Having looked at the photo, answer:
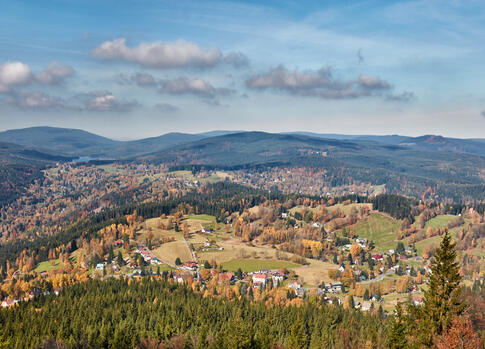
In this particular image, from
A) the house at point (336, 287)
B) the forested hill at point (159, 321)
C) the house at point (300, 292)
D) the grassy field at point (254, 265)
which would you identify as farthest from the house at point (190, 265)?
the house at point (336, 287)

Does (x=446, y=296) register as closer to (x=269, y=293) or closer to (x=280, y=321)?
(x=280, y=321)

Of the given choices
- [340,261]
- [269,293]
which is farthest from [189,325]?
[340,261]

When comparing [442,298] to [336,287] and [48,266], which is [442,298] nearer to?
[336,287]

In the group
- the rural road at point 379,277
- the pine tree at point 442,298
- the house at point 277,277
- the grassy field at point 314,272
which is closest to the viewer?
the pine tree at point 442,298

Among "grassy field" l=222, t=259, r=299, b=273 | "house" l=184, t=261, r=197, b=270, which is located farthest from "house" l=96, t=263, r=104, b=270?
"grassy field" l=222, t=259, r=299, b=273

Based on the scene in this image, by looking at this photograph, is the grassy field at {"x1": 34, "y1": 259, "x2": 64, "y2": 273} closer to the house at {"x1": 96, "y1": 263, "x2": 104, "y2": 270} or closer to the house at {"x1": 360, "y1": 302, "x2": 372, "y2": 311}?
the house at {"x1": 96, "y1": 263, "x2": 104, "y2": 270}

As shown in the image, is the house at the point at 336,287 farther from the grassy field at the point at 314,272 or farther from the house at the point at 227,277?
the house at the point at 227,277

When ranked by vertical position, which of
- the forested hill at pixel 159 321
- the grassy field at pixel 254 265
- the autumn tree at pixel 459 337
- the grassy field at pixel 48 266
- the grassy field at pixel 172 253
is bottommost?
the grassy field at pixel 48 266
